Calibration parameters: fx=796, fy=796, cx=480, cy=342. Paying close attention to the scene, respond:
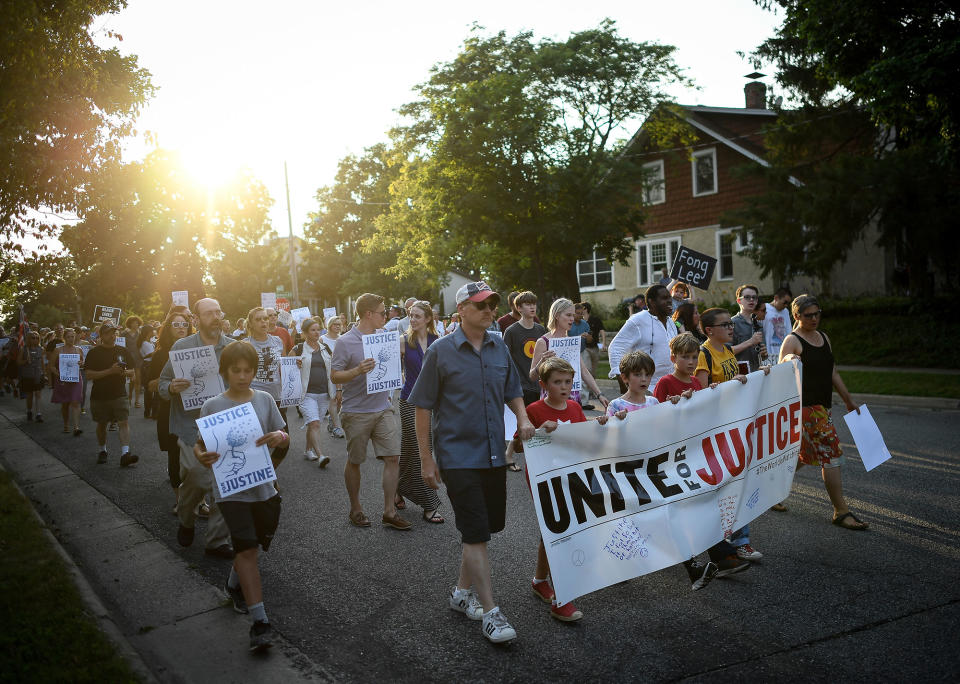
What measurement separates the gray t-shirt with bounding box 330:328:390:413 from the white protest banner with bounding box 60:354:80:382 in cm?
883

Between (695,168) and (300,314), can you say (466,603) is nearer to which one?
(300,314)

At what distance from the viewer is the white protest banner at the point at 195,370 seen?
6254 mm

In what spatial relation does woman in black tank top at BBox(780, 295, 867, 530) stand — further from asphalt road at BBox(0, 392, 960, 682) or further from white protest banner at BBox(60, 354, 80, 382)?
white protest banner at BBox(60, 354, 80, 382)

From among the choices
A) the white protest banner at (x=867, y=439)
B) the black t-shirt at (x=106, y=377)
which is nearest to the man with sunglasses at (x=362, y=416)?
the white protest banner at (x=867, y=439)

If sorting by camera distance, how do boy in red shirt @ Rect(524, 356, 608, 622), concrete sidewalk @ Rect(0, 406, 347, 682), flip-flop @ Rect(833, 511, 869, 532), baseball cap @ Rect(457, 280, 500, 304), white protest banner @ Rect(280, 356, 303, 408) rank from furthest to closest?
white protest banner @ Rect(280, 356, 303, 408) < flip-flop @ Rect(833, 511, 869, 532) < boy in red shirt @ Rect(524, 356, 608, 622) < baseball cap @ Rect(457, 280, 500, 304) < concrete sidewalk @ Rect(0, 406, 347, 682)

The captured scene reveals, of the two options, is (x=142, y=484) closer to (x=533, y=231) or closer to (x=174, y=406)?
(x=174, y=406)

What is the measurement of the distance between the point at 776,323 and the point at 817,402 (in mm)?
5498

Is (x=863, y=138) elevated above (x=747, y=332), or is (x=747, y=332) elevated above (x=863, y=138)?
(x=863, y=138)

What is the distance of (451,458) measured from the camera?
4.48m

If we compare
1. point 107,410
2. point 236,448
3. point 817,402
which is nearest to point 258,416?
point 236,448

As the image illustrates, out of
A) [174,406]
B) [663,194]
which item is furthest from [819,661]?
[663,194]

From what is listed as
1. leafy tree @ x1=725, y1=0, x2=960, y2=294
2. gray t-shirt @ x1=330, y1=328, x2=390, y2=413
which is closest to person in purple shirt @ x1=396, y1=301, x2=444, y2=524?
gray t-shirt @ x1=330, y1=328, x2=390, y2=413

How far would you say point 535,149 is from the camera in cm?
2808

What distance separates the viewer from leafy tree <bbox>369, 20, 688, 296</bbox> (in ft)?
91.9
